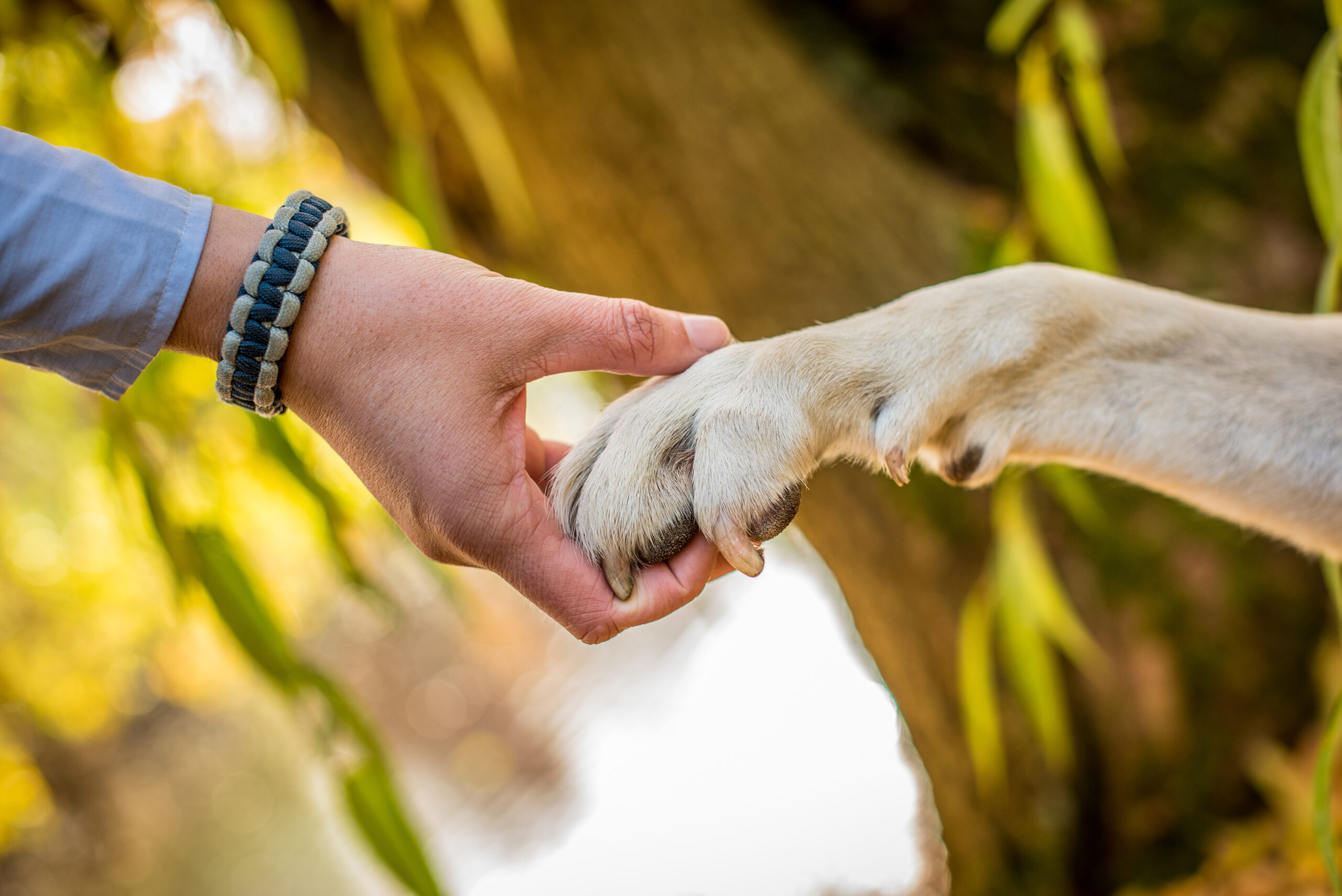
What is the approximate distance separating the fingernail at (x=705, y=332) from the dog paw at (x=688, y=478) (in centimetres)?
5

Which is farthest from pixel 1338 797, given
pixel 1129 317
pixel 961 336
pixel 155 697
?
pixel 155 697

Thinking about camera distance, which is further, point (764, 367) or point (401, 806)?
point (401, 806)

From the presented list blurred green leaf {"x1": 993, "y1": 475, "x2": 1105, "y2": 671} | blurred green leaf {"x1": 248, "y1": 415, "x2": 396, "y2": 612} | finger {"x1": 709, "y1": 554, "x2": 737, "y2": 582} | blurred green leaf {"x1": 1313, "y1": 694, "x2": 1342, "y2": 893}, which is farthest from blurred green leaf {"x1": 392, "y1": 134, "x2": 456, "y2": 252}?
blurred green leaf {"x1": 1313, "y1": 694, "x2": 1342, "y2": 893}

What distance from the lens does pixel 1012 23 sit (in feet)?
3.93

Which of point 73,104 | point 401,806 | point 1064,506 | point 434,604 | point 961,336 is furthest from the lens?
point 434,604

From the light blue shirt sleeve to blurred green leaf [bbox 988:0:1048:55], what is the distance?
109 centimetres

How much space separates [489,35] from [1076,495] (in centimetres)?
116

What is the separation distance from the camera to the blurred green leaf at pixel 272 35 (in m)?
1.14

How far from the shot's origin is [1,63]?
1.46 meters

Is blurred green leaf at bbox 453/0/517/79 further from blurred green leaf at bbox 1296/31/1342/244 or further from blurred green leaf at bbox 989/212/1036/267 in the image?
blurred green leaf at bbox 1296/31/1342/244

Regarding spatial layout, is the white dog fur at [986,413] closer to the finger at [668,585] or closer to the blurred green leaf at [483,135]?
the finger at [668,585]

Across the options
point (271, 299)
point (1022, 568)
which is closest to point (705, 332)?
point (271, 299)

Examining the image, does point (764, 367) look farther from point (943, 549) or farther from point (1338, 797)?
point (1338, 797)

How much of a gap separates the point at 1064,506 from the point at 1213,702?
490 mm
